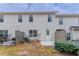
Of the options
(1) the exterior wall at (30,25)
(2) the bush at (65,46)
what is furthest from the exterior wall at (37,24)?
(2) the bush at (65,46)

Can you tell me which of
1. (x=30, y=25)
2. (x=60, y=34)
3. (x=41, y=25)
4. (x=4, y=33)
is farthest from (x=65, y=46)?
(x=4, y=33)

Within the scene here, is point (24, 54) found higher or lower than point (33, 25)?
lower

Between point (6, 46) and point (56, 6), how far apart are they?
0.80 metres

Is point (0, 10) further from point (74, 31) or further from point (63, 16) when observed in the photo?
point (74, 31)

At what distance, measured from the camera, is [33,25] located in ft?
4.89

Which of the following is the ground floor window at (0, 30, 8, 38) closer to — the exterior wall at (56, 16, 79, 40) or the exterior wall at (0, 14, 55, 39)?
the exterior wall at (0, 14, 55, 39)

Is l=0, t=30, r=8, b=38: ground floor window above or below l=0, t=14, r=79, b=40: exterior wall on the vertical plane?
below

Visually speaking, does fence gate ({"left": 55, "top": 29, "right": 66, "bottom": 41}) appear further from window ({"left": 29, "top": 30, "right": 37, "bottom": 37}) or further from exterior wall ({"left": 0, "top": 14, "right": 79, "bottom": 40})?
window ({"left": 29, "top": 30, "right": 37, "bottom": 37})

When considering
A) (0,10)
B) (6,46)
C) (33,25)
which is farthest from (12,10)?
(6,46)

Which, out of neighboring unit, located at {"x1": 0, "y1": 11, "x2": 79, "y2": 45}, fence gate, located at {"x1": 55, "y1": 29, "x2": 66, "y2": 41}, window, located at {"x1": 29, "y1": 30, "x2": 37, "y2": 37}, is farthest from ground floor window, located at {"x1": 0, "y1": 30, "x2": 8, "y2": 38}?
fence gate, located at {"x1": 55, "y1": 29, "x2": 66, "y2": 41}

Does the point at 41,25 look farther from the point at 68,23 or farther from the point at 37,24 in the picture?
the point at 68,23

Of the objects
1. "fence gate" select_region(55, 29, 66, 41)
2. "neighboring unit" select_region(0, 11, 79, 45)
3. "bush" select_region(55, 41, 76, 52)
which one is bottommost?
"bush" select_region(55, 41, 76, 52)

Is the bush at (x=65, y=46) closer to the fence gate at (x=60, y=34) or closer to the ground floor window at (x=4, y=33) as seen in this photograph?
the fence gate at (x=60, y=34)

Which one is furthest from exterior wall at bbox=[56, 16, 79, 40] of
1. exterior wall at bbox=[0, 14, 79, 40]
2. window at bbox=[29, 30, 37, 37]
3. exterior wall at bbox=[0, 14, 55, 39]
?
window at bbox=[29, 30, 37, 37]
